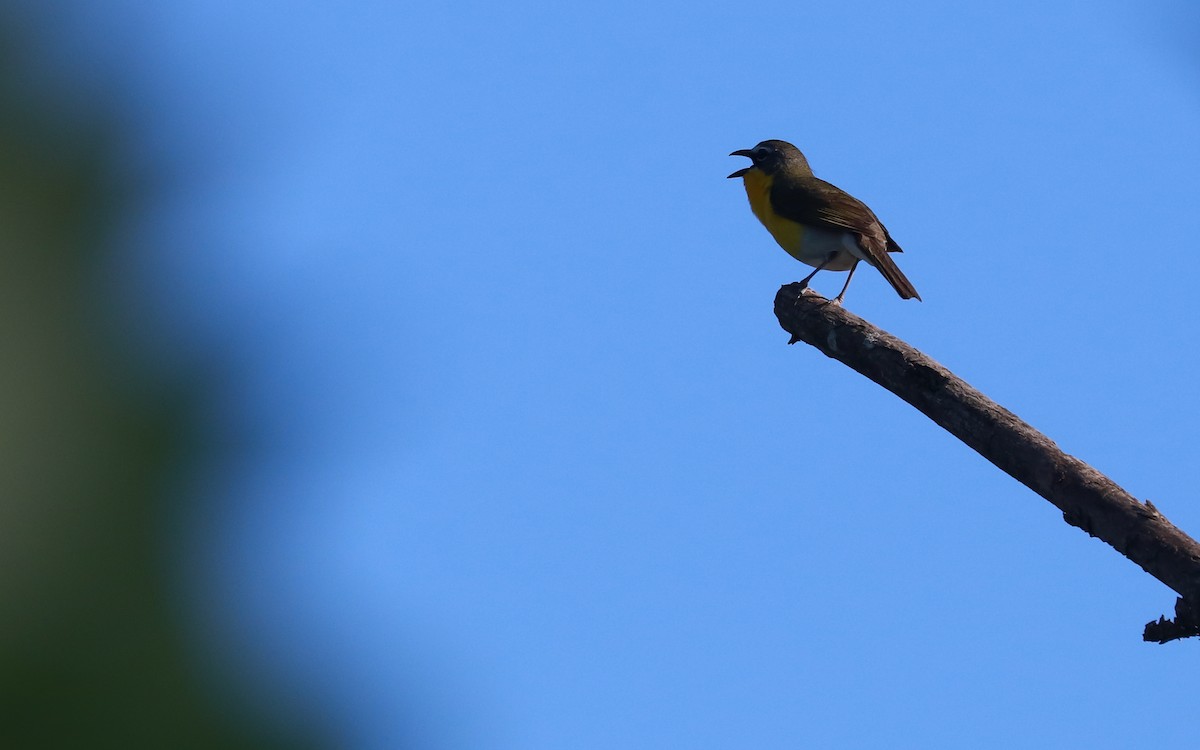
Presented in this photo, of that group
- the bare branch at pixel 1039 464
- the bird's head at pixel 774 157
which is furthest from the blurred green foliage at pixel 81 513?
the bird's head at pixel 774 157

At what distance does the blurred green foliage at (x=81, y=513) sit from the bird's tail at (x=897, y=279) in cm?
664

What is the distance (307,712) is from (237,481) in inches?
29.8

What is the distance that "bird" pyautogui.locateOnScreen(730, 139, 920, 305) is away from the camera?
9578 mm

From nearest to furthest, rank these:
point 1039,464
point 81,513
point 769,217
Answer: point 81,513 → point 1039,464 → point 769,217

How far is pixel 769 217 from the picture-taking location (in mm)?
10508

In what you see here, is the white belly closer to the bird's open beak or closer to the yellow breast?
the yellow breast

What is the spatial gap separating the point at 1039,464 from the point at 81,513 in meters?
3.67

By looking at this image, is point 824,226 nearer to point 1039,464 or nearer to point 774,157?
point 774,157

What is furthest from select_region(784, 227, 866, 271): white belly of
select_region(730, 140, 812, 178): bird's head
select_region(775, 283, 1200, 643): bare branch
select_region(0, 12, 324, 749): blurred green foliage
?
select_region(0, 12, 324, 749): blurred green foliage

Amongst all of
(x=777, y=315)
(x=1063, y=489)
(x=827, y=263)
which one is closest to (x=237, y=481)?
(x=1063, y=489)

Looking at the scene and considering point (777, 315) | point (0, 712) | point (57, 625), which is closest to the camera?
point (0, 712)

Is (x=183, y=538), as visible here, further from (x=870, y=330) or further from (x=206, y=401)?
(x=870, y=330)

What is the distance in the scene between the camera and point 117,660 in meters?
3.21

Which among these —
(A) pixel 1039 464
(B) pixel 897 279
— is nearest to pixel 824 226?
(B) pixel 897 279
